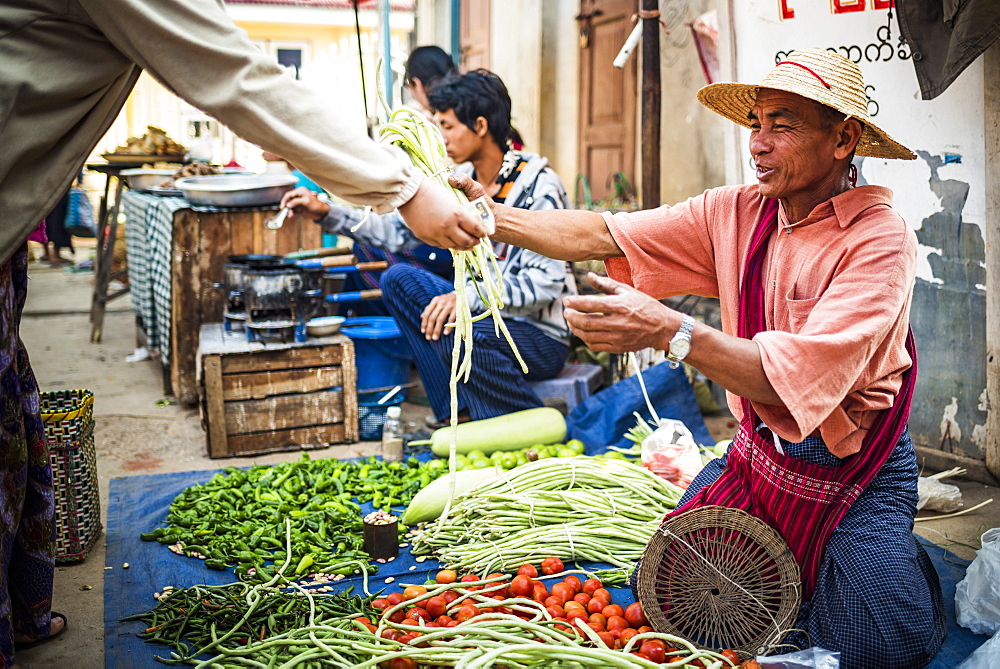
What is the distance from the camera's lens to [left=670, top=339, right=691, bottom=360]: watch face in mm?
1996

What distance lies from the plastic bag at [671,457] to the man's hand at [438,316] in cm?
112

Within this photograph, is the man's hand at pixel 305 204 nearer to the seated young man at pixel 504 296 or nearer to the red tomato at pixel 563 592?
the seated young man at pixel 504 296

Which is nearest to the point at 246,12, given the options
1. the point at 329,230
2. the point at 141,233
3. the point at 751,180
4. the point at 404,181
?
the point at 141,233

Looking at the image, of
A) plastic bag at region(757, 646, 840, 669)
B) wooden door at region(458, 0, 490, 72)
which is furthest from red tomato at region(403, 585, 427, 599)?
wooden door at region(458, 0, 490, 72)

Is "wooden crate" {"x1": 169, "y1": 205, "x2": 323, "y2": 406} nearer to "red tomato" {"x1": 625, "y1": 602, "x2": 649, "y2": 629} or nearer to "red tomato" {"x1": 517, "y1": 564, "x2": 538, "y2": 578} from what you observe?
"red tomato" {"x1": 517, "y1": 564, "x2": 538, "y2": 578}

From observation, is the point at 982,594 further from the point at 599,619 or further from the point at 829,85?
the point at 829,85

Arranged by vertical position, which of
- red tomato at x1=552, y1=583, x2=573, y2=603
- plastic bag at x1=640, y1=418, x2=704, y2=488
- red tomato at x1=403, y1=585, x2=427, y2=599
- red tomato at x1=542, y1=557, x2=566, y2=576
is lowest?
red tomato at x1=542, y1=557, x2=566, y2=576

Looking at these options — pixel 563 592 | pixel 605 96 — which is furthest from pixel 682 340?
pixel 605 96

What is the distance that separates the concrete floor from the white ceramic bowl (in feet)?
1.99

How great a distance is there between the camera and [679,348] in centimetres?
200

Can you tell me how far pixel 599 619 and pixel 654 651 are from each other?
9.7 inches

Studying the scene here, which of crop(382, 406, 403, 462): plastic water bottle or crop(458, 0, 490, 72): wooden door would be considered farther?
crop(458, 0, 490, 72): wooden door

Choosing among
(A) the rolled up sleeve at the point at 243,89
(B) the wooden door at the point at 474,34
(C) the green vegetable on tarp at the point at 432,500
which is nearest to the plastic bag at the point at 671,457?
(C) the green vegetable on tarp at the point at 432,500

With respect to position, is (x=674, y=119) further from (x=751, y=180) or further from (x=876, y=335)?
(x=876, y=335)
